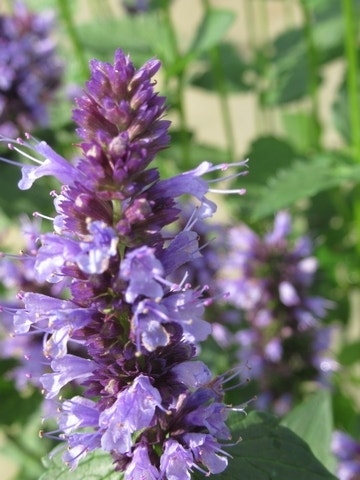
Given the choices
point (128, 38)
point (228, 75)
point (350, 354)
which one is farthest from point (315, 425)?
point (228, 75)

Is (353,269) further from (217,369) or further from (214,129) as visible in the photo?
(214,129)

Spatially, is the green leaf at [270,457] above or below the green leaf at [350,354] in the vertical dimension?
above

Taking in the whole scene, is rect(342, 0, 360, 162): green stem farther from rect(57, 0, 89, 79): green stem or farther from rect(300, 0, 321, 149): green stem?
rect(57, 0, 89, 79): green stem

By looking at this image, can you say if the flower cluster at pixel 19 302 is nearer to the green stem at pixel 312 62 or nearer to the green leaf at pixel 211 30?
the green leaf at pixel 211 30

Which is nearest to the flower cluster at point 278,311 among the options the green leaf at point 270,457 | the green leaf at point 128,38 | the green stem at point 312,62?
the green stem at point 312,62

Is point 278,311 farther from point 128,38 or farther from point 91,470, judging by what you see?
point 91,470

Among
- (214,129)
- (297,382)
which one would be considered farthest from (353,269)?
(214,129)
